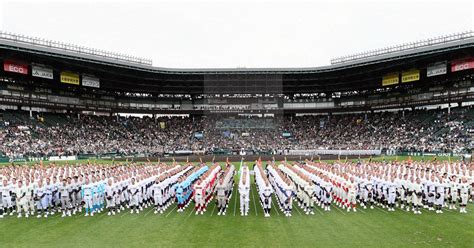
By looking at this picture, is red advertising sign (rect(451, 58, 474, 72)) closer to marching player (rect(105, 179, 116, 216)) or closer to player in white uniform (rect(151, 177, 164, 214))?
player in white uniform (rect(151, 177, 164, 214))

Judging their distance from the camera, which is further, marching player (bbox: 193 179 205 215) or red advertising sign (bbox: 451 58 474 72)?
red advertising sign (bbox: 451 58 474 72)

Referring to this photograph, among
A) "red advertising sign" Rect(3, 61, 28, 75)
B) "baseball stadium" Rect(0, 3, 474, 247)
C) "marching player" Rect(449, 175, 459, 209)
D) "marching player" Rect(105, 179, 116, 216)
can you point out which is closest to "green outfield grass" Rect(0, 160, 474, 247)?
"baseball stadium" Rect(0, 3, 474, 247)

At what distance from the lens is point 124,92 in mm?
66938

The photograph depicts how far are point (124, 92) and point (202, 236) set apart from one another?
59106 millimetres

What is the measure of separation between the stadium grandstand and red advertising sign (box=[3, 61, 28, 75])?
0.13 m

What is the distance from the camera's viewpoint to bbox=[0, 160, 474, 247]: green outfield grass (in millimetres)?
11539

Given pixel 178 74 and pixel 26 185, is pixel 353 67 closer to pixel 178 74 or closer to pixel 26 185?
pixel 178 74

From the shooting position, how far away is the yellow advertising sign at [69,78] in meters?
52.1

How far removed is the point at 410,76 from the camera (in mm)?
52844

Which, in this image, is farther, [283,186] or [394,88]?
[394,88]

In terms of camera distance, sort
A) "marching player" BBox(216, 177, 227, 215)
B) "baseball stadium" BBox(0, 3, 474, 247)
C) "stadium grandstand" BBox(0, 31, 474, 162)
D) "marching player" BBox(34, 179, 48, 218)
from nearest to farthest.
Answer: "baseball stadium" BBox(0, 3, 474, 247) < "marching player" BBox(216, 177, 227, 215) < "marching player" BBox(34, 179, 48, 218) < "stadium grandstand" BBox(0, 31, 474, 162)

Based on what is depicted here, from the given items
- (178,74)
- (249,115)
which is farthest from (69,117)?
(249,115)

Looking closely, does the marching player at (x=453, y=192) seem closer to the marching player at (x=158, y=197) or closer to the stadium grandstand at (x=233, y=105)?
the marching player at (x=158, y=197)

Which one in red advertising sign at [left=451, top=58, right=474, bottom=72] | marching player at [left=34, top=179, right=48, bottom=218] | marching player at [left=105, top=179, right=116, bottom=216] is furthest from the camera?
red advertising sign at [left=451, top=58, right=474, bottom=72]
